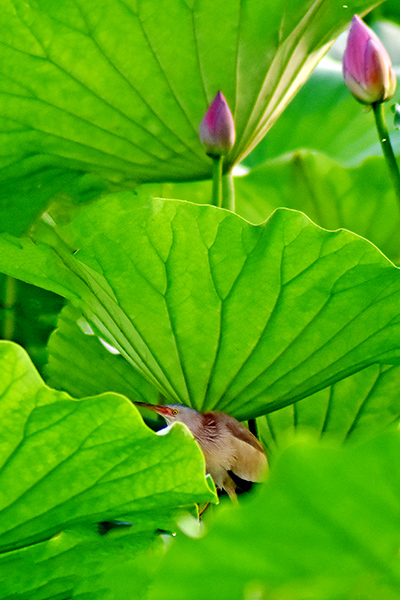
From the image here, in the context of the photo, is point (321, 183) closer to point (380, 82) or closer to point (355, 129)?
point (380, 82)

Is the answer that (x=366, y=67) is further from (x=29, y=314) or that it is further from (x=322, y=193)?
(x=29, y=314)

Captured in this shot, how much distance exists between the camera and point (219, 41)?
0.55 meters

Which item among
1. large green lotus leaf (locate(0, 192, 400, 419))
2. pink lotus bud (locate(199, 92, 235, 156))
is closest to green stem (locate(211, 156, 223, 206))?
pink lotus bud (locate(199, 92, 235, 156))

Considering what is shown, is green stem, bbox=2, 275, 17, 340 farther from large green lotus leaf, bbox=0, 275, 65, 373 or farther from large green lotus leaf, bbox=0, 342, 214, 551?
large green lotus leaf, bbox=0, 342, 214, 551

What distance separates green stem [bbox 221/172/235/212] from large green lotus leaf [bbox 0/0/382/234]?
20mm

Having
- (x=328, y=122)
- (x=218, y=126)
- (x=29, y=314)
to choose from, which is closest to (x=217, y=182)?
(x=218, y=126)

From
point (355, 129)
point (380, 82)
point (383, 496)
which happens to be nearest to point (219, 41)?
point (380, 82)

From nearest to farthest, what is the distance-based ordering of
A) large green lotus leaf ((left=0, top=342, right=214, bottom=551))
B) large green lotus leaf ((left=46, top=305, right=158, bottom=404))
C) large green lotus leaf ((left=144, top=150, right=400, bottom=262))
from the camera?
large green lotus leaf ((left=0, top=342, right=214, bottom=551)) → large green lotus leaf ((left=46, top=305, right=158, bottom=404)) → large green lotus leaf ((left=144, top=150, right=400, bottom=262))

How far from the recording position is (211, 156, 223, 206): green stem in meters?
0.55

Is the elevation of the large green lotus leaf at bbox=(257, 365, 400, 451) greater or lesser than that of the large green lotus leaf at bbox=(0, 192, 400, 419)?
lesser

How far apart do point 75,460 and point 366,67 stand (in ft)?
1.24

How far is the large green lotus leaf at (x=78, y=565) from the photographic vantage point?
0.41m

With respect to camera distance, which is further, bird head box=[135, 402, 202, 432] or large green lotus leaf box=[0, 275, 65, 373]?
large green lotus leaf box=[0, 275, 65, 373]

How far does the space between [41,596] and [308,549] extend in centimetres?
25
